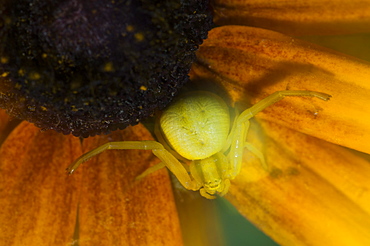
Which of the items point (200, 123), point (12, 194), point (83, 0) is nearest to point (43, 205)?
point (12, 194)

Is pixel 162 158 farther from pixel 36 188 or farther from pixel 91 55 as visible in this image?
pixel 91 55

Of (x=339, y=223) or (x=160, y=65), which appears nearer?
(x=160, y=65)

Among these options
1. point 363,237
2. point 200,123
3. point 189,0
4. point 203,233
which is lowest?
point 203,233

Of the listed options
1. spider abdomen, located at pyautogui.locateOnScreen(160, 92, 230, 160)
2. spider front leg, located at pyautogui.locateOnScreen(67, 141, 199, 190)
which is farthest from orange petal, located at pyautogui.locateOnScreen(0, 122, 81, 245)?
spider abdomen, located at pyautogui.locateOnScreen(160, 92, 230, 160)

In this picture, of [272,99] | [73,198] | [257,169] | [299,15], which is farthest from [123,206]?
[299,15]

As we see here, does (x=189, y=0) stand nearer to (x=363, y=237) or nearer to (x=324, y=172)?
(x=324, y=172)

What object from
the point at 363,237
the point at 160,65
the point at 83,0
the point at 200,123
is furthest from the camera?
the point at 200,123

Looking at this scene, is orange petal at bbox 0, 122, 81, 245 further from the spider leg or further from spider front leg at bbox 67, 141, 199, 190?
the spider leg

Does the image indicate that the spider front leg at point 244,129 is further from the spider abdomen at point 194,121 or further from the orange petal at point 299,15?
the orange petal at point 299,15
